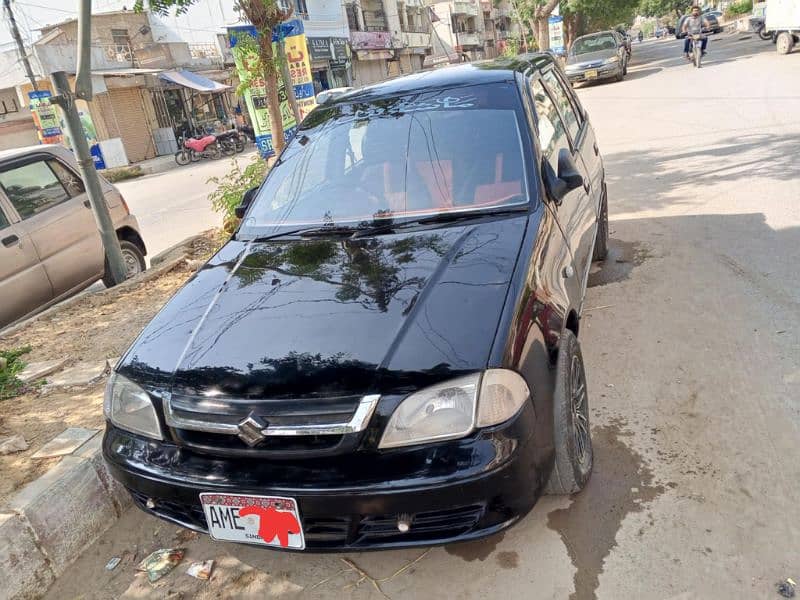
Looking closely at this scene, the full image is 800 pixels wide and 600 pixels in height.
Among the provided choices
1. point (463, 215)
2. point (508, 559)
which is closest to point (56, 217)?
point (463, 215)

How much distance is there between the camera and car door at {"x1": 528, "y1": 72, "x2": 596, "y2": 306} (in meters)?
3.17

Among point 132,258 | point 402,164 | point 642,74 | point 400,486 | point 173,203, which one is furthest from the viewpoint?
point 642,74

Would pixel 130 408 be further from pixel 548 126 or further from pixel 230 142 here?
pixel 230 142

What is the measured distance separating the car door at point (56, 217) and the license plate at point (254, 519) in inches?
170

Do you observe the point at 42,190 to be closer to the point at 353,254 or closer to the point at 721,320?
the point at 353,254

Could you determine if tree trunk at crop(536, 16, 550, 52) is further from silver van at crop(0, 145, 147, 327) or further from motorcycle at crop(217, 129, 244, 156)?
silver van at crop(0, 145, 147, 327)

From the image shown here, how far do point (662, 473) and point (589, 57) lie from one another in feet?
71.7

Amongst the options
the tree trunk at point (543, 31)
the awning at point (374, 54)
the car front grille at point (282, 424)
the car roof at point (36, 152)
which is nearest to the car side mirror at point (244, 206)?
the car front grille at point (282, 424)

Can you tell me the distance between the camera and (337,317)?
2338 millimetres

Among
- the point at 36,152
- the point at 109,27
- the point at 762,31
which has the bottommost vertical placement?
the point at 762,31

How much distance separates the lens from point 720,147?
9.02m

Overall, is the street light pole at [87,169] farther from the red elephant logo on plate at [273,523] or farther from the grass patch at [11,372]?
the red elephant logo on plate at [273,523]

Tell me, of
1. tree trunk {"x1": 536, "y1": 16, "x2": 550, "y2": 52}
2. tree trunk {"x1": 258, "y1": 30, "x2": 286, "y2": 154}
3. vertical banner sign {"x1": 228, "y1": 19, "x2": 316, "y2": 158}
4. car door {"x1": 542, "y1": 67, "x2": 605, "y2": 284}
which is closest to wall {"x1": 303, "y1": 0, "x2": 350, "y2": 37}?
A: tree trunk {"x1": 536, "y1": 16, "x2": 550, "y2": 52}

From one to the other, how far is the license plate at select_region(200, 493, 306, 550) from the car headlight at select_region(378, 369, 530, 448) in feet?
1.35
